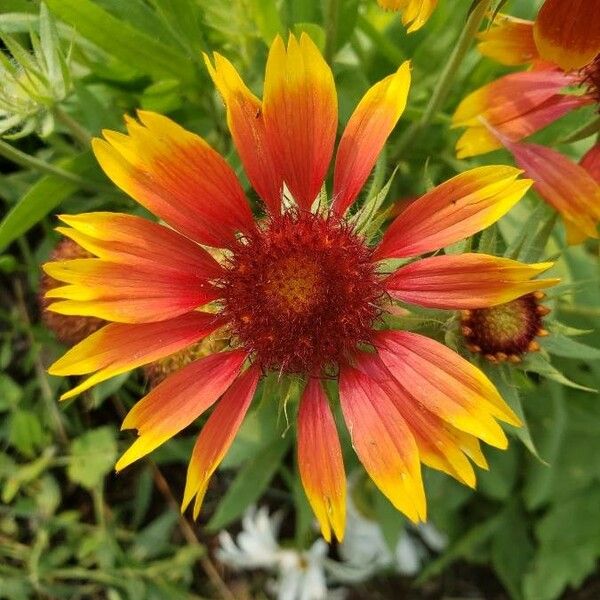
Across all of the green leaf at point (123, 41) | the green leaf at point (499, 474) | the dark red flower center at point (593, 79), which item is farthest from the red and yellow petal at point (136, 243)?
the green leaf at point (499, 474)

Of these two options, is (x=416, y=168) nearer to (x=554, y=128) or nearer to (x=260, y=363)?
(x=554, y=128)

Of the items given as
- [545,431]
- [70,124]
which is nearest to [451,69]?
[70,124]

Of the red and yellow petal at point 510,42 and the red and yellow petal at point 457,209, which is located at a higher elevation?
the red and yellow petal at point 510,42

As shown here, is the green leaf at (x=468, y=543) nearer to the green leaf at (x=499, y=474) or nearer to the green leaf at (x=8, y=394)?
the green leaf at (x=499, y=474)

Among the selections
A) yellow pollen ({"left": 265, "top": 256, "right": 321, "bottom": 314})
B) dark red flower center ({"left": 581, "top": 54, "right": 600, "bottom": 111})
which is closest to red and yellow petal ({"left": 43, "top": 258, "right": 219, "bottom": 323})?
yellow pollen ({"left": 265, "top": 256, "right": 321, "bottom": 314})

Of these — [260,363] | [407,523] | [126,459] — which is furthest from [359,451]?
[407,523]

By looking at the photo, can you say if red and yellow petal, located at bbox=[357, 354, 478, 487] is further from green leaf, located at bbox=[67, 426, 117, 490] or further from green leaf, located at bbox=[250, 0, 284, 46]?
green leaf, located at bbox=[67, 426, 117, 490]
